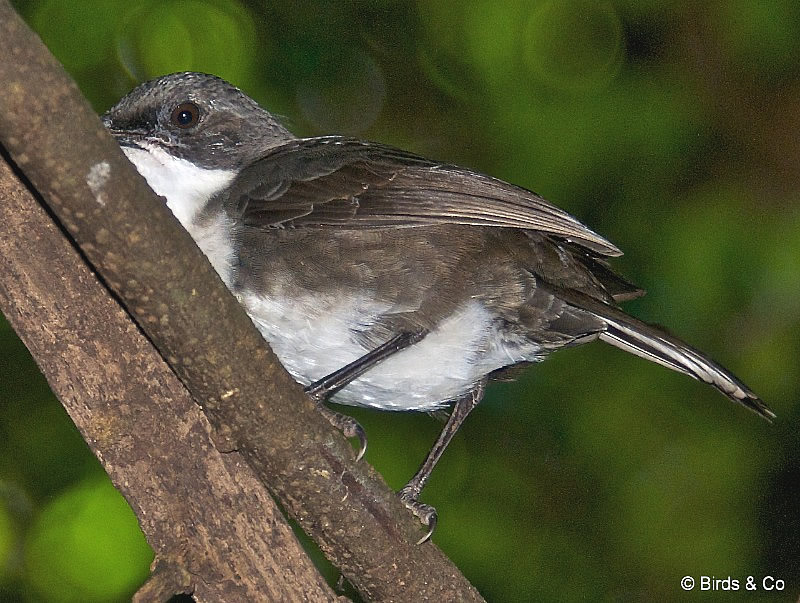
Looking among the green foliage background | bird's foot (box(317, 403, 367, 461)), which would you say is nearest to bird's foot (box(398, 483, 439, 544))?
bird's foot (box(317, 403, 367, 461))

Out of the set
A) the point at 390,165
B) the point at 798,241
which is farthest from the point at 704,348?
the point at 390,165

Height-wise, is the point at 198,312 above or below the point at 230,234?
below

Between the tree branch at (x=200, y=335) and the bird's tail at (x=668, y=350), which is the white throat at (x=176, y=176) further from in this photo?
the bird's tail at (x=668, y=350)

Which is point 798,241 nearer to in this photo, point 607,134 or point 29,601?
point 607,134

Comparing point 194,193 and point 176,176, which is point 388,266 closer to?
point 194,193

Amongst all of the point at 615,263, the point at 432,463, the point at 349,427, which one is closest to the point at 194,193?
the point at 349,427

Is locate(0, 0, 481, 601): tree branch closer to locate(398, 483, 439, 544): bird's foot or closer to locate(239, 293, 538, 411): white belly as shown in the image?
locate(398, 483, 439, 544): bird's foot
